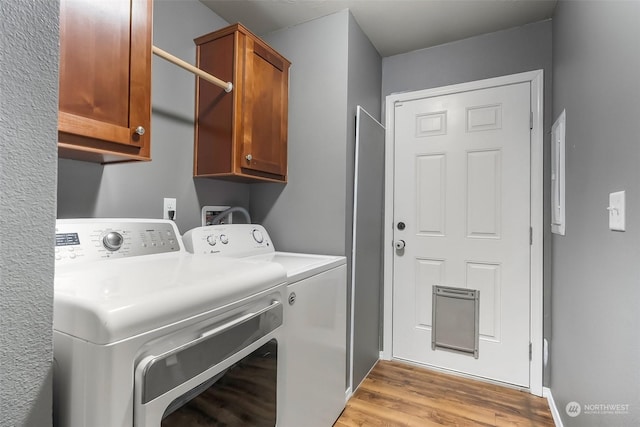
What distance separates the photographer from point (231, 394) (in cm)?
88

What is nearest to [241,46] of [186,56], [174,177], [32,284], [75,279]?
[186,56]

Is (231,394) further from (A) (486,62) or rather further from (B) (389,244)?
(A) (486,62)

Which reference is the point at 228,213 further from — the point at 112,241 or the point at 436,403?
the point at 436,403

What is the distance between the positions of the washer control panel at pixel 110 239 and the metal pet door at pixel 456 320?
1818 mm

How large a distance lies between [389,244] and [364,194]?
0.58 m

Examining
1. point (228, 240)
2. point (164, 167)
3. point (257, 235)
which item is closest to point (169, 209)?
point (164, 167)

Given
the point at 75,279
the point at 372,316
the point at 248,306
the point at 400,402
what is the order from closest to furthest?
the point at 75,279
the point at 248,306
the point at 400,402
the point at 372,316

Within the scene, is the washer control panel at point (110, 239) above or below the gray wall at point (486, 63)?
below

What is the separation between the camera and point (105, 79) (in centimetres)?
108

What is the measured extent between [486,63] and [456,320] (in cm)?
183

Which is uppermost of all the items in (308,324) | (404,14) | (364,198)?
(404,14)

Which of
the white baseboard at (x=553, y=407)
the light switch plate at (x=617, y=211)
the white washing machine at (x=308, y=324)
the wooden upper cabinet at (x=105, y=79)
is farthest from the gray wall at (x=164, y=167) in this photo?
the white baseboard at (x=553, y=407)

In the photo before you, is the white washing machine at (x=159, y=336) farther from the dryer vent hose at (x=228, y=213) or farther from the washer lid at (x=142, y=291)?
the dryer vent hose at (x=228, y=213)

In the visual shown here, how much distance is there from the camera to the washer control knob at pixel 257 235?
1874mm
